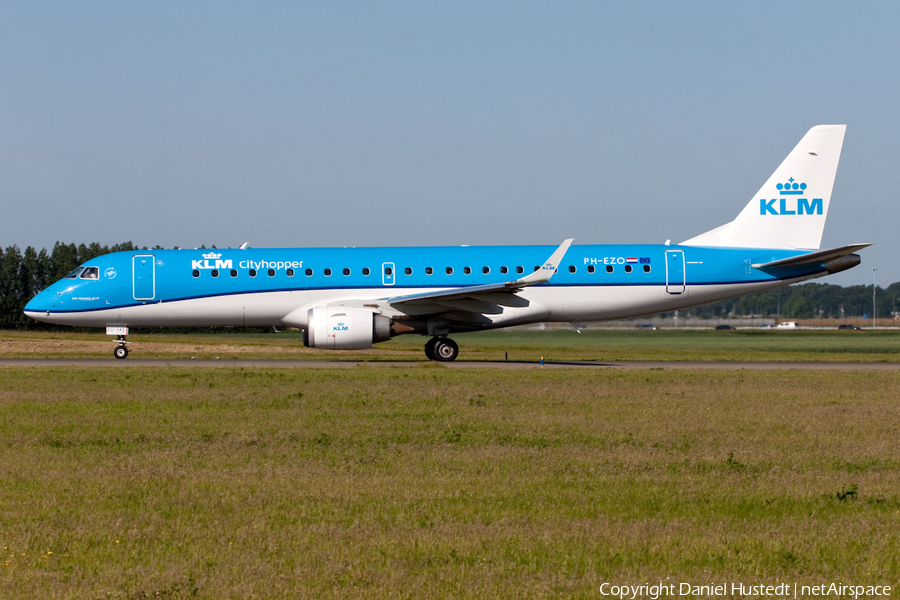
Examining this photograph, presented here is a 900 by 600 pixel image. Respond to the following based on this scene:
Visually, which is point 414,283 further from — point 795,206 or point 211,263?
point 795,206

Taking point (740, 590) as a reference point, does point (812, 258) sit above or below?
above

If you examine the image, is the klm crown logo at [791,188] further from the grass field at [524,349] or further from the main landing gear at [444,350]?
the main landing gear at [444,350]

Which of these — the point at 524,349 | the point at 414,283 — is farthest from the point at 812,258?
the point at 524,349

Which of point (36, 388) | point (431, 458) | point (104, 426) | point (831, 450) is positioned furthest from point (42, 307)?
point (831, 450)

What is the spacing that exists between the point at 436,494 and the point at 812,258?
2346 centimetres

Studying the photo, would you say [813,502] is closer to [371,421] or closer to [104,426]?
[371,421]

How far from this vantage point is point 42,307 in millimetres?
29594

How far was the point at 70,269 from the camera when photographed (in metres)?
88.3

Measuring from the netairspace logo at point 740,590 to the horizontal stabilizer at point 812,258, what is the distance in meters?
23.9

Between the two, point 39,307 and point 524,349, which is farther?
point 524,349

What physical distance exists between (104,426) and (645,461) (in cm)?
772

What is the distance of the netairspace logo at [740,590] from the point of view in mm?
5969

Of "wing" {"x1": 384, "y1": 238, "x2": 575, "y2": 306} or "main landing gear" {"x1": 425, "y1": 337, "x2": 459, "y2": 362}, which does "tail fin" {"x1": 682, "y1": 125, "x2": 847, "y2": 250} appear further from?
"main landing gear" {"x1": 425, "y1": 337, "x2": 459, "y2": 362}

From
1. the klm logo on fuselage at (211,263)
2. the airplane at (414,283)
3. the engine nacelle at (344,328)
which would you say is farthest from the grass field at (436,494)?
the klm logo on fuselage at (211,263)
